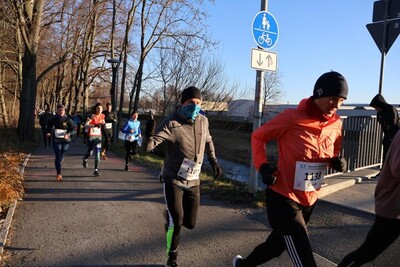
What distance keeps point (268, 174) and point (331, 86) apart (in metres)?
0.88

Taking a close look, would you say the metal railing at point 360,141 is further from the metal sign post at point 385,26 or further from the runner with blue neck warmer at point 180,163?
the runner with blue neck warmer at point 180,163

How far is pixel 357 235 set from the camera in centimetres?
545

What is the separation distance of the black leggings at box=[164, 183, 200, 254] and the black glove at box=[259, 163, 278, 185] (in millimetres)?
1158

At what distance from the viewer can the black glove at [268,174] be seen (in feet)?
10.4

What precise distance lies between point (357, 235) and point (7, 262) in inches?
178

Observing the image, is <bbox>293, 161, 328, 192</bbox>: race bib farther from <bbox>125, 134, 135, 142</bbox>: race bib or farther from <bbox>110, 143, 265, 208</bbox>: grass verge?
<bbox>125, 134, 135, 142</bbox>: race bib

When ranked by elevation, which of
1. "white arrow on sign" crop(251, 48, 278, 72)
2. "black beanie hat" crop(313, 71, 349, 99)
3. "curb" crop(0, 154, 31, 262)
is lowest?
"curb" crop(0, 154, 31, 262)

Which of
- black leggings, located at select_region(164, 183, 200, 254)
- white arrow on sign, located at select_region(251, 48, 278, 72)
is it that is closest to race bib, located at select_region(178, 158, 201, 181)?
black leggings, located at select_region(164, 183, 200, 254)

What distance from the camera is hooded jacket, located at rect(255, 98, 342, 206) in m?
3.29

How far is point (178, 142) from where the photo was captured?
4199 millimetres

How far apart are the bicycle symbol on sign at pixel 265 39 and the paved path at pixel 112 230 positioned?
303cm

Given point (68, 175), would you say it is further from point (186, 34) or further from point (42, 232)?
point (186, 34)

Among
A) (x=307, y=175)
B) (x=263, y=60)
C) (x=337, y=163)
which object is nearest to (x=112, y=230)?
(x=307, y=175)

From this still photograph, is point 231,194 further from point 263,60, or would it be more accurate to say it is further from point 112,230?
point 112,230
